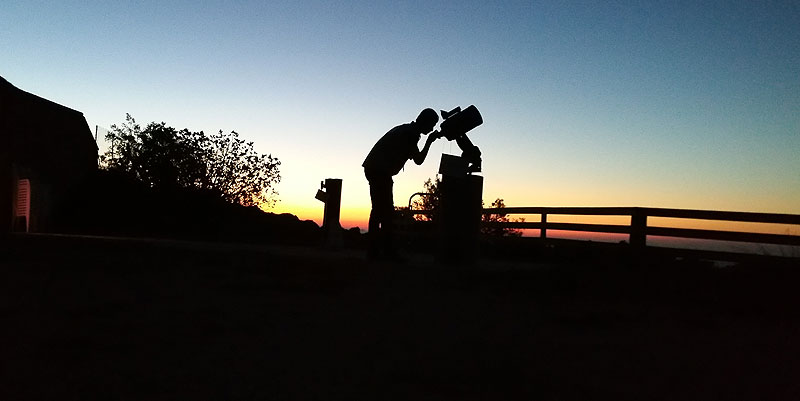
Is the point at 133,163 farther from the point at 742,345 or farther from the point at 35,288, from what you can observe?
the point at 742,345

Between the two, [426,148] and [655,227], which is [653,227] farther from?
[426,148]

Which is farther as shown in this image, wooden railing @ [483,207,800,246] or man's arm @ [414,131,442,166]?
wooden railing @ [483,207,800,246]

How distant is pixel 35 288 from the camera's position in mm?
4879

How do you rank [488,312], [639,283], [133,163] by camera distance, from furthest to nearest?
[133,163]
[639,283]
[488,312]

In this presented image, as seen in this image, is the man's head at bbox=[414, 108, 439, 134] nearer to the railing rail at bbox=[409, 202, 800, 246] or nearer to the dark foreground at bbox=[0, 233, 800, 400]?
the dark foreground at bbox=[0, 233, 800, 400]

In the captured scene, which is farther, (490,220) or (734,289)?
(490,220)

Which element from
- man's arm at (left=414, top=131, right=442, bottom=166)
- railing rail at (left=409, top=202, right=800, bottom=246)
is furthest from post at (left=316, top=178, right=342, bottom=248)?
railing rail at (left=409, top=202, right=800, bottom=246)

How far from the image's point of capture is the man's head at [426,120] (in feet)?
26.1

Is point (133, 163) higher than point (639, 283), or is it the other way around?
point (133, 163)

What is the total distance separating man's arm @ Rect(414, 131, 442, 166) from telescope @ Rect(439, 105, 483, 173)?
0.31 ft

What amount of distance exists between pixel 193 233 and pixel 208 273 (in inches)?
517

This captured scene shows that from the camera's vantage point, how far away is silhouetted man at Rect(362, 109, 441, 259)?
7832 millimetres

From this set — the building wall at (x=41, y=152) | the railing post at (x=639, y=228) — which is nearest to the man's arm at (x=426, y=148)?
the railing post at (x=639, y=228)

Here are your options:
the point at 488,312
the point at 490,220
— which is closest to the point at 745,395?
the point at 488,312
